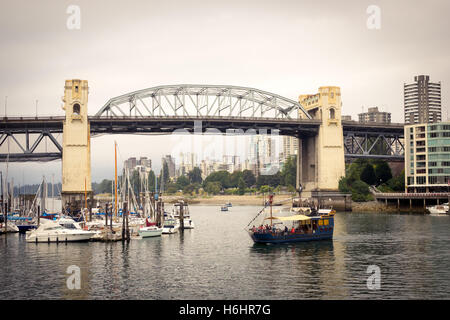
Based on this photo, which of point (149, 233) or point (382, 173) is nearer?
point (149, 233)

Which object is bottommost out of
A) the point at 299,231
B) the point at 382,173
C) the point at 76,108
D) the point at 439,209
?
the point at 439,209

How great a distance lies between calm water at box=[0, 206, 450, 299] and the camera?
127ft

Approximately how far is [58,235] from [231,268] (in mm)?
29348

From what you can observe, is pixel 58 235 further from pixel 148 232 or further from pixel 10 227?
pixel 10 227

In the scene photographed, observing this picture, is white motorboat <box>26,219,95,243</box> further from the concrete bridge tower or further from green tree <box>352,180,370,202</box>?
green tree <box>352,180,370,202</box>

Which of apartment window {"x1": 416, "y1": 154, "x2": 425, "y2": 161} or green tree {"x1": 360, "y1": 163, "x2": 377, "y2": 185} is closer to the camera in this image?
apartment window {"x1": 416, "y1": 154, "x2": 425, "y2": 161}

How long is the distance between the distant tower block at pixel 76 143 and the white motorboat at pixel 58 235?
48.1 m

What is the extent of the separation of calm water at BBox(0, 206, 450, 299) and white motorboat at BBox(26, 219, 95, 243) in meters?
1.73

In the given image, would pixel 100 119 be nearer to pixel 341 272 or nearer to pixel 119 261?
pixel 119 261

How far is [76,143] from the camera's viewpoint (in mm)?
118125

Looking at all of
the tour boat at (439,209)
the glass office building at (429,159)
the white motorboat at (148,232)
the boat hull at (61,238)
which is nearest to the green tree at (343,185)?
the glass office building at (429,159)

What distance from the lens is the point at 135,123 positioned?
408 ft

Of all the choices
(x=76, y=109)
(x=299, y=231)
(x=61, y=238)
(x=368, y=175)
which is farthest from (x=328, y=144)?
(x=61, y=238)

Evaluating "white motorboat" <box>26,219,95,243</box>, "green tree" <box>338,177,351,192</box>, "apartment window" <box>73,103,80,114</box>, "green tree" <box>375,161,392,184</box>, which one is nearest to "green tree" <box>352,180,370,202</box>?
→ "green tree" <box>338,177,351,192</box>
